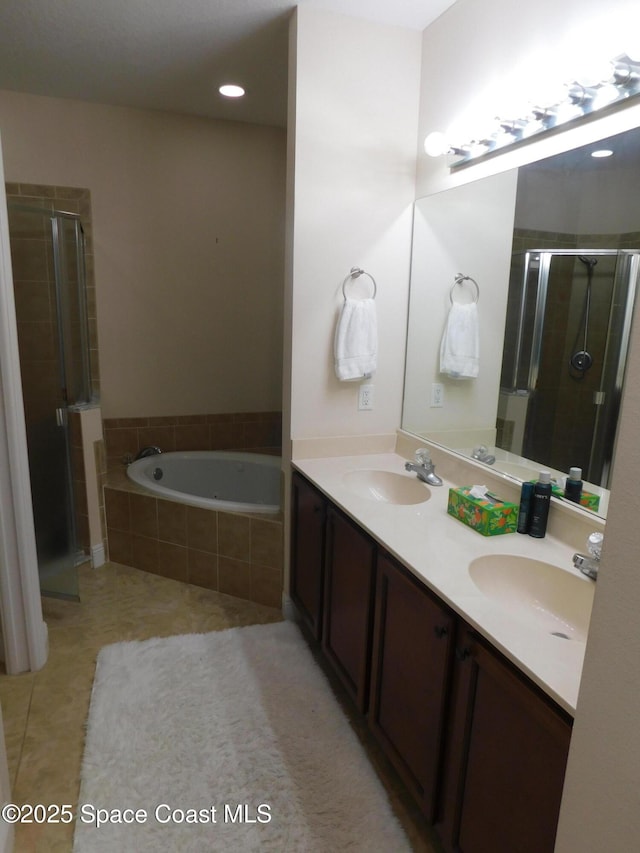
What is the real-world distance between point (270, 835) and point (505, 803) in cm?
78

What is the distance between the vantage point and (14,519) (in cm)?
216

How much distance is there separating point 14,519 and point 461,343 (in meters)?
1.96

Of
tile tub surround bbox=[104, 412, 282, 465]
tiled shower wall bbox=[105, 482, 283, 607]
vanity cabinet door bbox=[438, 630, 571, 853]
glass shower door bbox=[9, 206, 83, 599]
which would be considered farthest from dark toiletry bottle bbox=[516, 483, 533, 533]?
tile tub surround bbox=[104, 412, 282, 465]

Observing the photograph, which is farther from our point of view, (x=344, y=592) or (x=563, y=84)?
(x=344, y=592)

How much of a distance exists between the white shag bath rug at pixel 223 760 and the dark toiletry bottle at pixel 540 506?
3.19ft

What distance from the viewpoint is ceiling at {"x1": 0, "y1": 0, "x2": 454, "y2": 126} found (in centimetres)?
213

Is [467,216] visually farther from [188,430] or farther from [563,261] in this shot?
[188,430]

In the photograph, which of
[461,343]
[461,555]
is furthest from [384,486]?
[461,555]

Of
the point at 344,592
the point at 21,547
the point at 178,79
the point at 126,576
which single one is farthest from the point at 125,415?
the point at 344,592

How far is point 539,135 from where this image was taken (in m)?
1.72

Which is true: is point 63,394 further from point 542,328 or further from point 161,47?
point 542,328

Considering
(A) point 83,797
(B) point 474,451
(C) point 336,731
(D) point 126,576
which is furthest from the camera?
(D) point 126,576

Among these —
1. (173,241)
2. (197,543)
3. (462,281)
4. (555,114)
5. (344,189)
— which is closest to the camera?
(555,114)

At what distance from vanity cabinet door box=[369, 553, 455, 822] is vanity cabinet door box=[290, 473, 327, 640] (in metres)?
0.51
